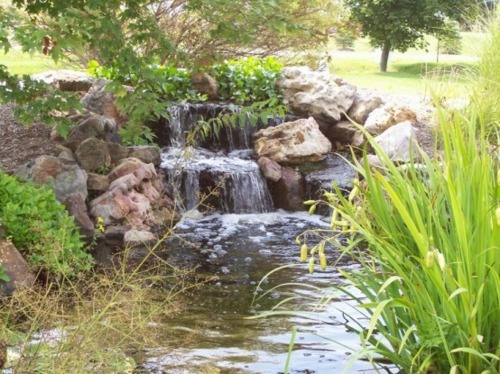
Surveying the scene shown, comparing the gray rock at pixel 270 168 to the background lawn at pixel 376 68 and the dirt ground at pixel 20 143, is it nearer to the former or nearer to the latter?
the dirt ground at pixel 20 143

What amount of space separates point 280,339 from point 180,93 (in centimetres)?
812

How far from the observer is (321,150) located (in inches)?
462

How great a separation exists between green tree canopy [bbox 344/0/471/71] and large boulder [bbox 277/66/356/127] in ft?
30.1

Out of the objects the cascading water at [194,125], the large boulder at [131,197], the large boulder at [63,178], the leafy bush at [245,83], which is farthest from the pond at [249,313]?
the leafy bush at [245,83]

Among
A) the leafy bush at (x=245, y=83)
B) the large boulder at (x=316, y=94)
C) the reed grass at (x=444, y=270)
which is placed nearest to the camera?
the reed grass at (x=444, y=270)

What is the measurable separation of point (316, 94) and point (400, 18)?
10.3 meters

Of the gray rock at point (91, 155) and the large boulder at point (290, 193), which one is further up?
the gray rock at point (91, 155)

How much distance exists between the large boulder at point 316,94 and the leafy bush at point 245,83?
22cm

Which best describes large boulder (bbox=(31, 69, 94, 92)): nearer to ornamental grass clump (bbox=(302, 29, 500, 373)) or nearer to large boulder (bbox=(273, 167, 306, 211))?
large boulder (bbox=(273, 167, 306, 211))

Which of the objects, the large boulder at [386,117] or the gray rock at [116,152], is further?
the large boulder at [386,117]

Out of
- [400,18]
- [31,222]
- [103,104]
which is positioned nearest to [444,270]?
[31,222]

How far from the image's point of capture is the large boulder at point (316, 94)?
505 inches

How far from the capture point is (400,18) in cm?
2214

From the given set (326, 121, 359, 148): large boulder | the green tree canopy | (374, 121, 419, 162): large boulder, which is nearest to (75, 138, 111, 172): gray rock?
(374, 121, 419, 162): large boulder
